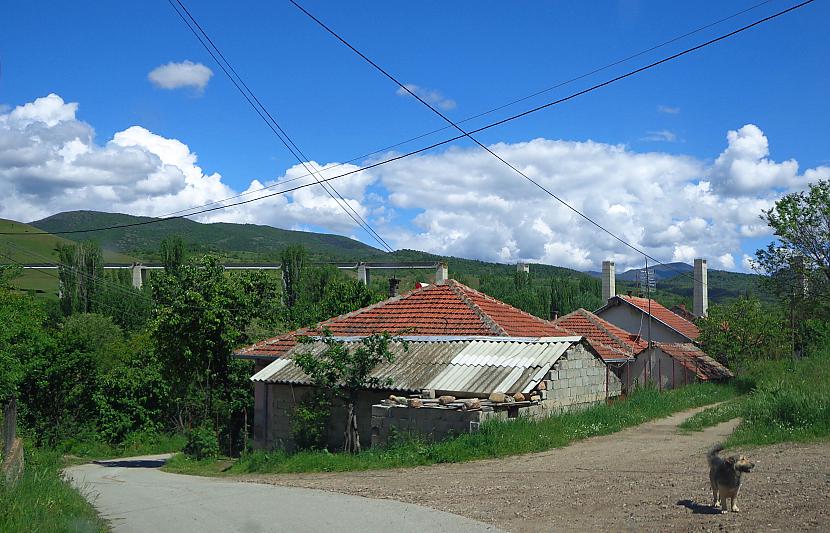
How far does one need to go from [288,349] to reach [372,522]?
15.1m

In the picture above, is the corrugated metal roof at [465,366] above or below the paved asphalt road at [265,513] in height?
above

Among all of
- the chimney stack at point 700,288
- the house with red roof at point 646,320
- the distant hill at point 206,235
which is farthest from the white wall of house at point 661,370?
the distant hill at point 206,235

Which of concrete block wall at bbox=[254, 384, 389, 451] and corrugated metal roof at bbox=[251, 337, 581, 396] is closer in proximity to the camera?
corrugated metal roof at bbox=[251, 337, 581, 396]

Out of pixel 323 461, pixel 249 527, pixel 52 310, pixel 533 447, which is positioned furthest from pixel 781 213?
pixel 52 310

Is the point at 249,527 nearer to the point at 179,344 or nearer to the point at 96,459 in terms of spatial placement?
the point at 179,344

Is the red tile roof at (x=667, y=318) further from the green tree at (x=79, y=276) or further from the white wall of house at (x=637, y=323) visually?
the green tree at (x=79, y=276)

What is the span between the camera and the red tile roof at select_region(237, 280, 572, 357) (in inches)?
874

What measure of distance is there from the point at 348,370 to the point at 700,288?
44989 mm

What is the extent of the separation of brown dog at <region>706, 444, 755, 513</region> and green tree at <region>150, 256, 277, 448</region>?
18.7 m

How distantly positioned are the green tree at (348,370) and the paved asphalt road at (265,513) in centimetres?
481

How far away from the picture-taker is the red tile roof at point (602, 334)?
32.4 m

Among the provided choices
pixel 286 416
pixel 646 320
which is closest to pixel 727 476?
pixel 286 416

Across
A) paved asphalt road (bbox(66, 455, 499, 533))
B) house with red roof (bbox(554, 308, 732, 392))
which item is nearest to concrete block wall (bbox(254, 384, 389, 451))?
paved asphalt road (bbox(66, 455, 499, 533))

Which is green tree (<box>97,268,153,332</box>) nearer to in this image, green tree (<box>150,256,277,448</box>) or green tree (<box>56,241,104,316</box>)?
green tree (<box>56,241,104,316</box>)
